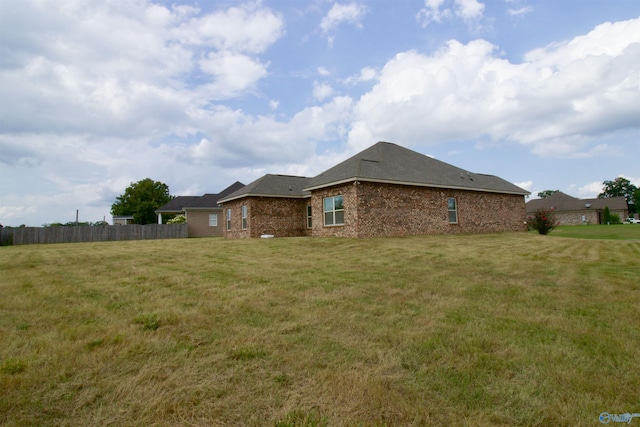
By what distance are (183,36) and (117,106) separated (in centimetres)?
545

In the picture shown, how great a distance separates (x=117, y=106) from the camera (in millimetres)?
15586

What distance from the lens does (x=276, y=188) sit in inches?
865

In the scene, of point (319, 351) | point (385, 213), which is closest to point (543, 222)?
point (385, 213)

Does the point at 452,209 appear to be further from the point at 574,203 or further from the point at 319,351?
the point at 574,203

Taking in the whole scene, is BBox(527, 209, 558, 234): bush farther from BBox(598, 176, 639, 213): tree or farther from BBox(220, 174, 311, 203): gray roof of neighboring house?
BBox(598, 176, 639, 213): tree

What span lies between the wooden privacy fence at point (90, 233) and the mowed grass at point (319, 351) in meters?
23.0

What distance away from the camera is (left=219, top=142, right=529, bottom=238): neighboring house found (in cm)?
1689

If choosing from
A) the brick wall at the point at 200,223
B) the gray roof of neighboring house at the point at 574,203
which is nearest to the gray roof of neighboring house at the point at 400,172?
the brick wall at the point at 200,223

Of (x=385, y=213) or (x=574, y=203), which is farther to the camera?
(x=574, y=203)

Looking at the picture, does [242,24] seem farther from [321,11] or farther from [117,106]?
[117,106]

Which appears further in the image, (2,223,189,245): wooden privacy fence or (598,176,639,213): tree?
(598,176,639,213): tree

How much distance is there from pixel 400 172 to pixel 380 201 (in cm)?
237

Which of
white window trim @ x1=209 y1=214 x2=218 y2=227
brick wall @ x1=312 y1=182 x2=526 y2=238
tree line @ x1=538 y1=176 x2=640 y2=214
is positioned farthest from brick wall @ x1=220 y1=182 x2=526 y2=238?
tree line @ x1=538 y1=176 x2=640 y2=214

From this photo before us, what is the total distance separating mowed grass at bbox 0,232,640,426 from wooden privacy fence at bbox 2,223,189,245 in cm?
2299
